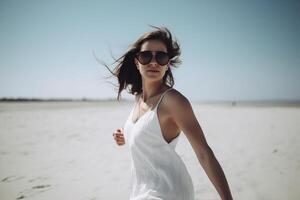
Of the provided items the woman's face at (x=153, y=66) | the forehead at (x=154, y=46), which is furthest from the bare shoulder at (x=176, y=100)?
the forehead at (x=154, y=46)

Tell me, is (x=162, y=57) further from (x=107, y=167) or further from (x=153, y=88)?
(x=107, y=167)

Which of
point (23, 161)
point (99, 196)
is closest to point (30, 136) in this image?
point (23, 161)

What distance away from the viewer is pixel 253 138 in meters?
9.51

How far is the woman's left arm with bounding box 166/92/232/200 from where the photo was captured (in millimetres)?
1453

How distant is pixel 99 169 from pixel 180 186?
4584mm

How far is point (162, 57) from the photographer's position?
210cm

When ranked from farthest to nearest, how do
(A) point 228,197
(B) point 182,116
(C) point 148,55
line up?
(C) point 148,55 → (B) point 182,116 → (A) point 228,197

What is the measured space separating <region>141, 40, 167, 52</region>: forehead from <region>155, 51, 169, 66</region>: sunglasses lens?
43mm

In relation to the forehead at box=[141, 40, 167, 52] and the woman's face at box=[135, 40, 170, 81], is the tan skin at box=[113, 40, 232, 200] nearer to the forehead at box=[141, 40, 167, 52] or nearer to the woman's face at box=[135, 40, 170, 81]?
the woman's face at box=[135, 40, 170, 81]

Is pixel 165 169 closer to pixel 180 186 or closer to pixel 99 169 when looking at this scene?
pixel 180 186

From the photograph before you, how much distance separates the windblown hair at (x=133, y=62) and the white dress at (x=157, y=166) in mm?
610

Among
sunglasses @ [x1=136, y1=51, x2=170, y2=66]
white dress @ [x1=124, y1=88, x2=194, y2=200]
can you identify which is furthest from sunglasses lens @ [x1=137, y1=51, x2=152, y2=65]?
white dress @ [x1=124, y1=88, x2=194, y2=200]

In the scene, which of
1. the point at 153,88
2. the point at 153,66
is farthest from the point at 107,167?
the point at 153,66

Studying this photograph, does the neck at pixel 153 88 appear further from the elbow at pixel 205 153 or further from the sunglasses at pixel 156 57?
the elbow at pixel 205 153
